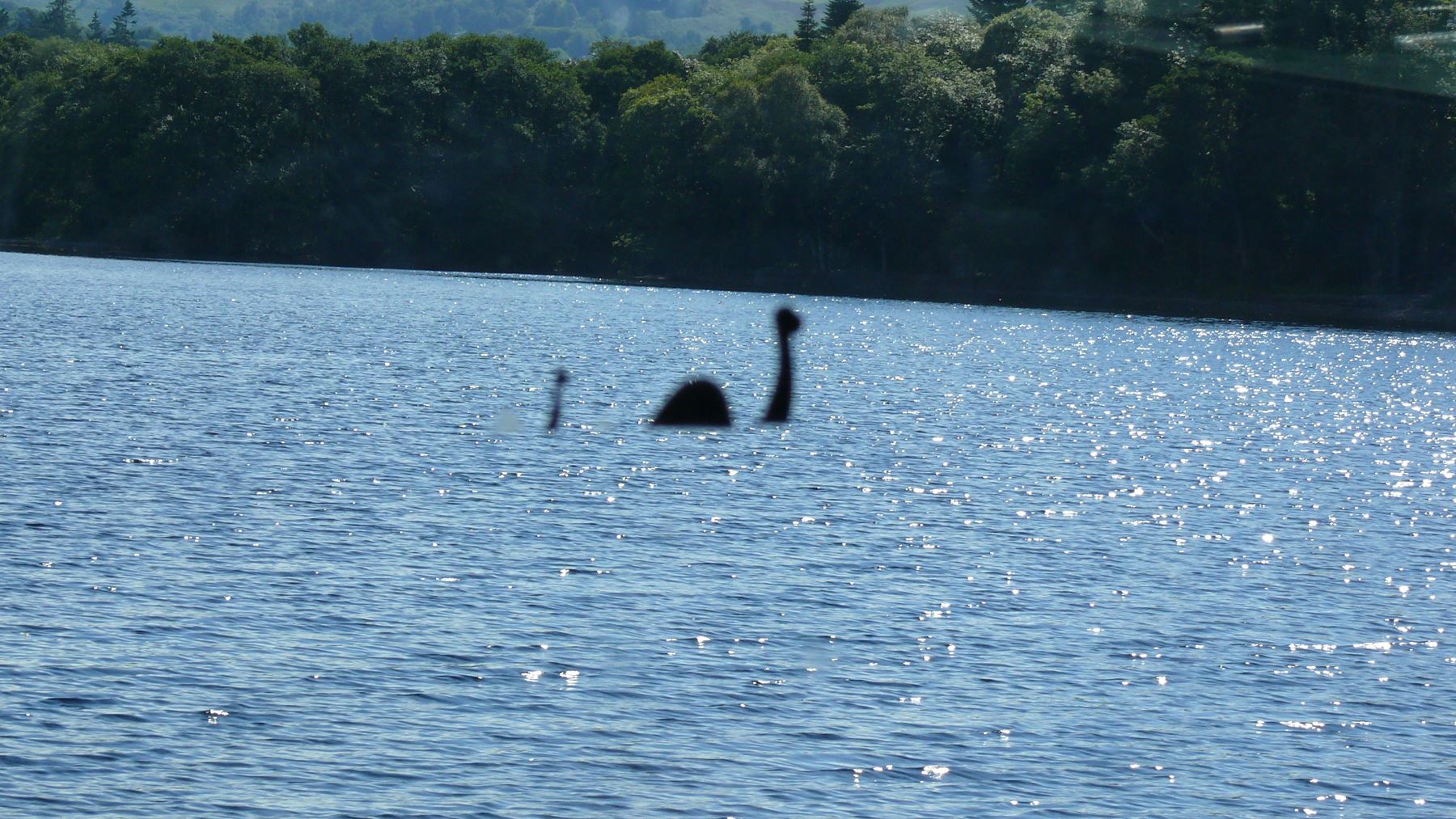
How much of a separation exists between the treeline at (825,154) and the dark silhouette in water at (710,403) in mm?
109584

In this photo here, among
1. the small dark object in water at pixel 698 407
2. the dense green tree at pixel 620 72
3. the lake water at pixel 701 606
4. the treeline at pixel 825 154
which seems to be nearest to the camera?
the lake water at pixel 701 606

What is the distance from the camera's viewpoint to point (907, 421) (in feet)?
213

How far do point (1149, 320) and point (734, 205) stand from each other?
41.6 m

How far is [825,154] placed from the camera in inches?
5832

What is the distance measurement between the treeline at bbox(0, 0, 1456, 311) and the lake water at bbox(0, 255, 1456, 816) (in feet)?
209

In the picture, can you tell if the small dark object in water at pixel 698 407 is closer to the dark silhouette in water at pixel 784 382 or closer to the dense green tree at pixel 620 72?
the dark silhouette in water at pixel 784 382

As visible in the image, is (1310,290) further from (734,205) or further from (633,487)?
(633,487)

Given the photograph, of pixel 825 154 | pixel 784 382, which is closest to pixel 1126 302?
pixel 825 154

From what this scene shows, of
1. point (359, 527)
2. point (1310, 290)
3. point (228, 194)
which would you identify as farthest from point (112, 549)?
point (228, 194)

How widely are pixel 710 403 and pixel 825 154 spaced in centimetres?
12745

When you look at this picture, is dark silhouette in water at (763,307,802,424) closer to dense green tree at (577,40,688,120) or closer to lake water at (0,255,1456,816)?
lake water at (0,255,1456,816)

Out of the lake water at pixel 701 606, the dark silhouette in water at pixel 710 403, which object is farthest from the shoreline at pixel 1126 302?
the dark silhouette in water at pixel 710 403

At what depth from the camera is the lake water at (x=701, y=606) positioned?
852 inches

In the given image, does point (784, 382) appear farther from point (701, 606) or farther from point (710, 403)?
point (701, 606)
